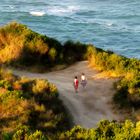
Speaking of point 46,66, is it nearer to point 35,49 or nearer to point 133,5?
point 35,49

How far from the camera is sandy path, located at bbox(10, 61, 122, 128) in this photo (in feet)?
81.2

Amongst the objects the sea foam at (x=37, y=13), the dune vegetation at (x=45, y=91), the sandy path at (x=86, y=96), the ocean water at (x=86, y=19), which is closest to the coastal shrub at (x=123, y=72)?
the dune vegetation at (x=45, y=91)

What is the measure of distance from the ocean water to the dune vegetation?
2208cm

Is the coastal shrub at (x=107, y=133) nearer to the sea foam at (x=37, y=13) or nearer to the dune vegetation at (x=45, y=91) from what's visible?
the dune vegetation at (x=45, y=91)

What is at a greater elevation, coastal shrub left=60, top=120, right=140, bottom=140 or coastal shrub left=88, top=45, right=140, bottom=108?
coastal shrub left=88, top=45, right=140, bottom=108

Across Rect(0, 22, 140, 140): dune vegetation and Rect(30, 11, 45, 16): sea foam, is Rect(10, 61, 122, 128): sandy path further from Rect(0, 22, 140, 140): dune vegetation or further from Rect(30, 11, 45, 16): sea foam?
Rect(30, 11, 45, 16): sea foam

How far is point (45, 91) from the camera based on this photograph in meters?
24.9

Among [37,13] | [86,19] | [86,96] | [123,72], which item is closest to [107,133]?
[86,96]

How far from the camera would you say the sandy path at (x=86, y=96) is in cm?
2475

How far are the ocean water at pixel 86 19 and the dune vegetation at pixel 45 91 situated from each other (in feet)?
72.4

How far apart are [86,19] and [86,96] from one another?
44.5 m

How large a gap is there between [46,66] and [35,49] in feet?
5.11

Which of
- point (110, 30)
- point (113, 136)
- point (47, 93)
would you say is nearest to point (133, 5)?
point (110, 30)

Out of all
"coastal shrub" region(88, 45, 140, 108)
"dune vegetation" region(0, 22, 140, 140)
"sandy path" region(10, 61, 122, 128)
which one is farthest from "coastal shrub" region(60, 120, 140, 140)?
"coastal shrub" region(88, 45, 140, 108)
